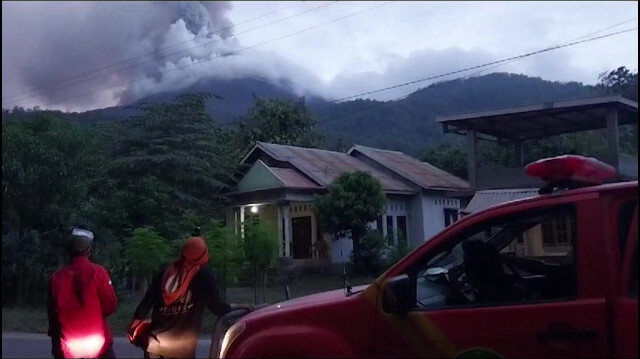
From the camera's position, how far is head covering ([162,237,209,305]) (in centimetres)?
495

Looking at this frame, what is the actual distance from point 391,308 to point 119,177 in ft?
60.3

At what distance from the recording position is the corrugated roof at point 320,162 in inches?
690

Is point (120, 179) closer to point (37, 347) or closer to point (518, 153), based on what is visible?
point (37, 347)

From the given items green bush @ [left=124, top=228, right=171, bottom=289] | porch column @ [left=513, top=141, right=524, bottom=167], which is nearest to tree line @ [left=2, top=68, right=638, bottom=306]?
green bush @ [left=124, top=228, right=171, bottom=289]

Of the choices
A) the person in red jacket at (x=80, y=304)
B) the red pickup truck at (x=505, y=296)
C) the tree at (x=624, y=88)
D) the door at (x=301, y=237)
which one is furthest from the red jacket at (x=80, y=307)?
the door at (x=301, y=237)

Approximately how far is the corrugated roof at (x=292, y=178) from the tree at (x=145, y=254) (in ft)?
9.89

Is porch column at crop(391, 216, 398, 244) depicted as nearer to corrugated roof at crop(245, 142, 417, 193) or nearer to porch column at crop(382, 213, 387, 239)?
porch column at crop(382, 213, 387, 239)

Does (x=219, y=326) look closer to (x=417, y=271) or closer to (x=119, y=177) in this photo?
(x=417, y=271)

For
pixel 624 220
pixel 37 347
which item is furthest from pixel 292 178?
pixel 624 220

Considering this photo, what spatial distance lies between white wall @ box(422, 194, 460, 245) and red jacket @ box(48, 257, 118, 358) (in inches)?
451

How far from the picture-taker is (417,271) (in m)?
4.34

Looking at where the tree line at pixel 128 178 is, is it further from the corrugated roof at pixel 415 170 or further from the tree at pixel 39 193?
the corrugated roof at pixel 415 170

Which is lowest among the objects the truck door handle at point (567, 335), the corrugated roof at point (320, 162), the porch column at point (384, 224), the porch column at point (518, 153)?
the truck door handle at point (567, 335)

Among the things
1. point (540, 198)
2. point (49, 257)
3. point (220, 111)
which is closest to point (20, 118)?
point (49, 257)
